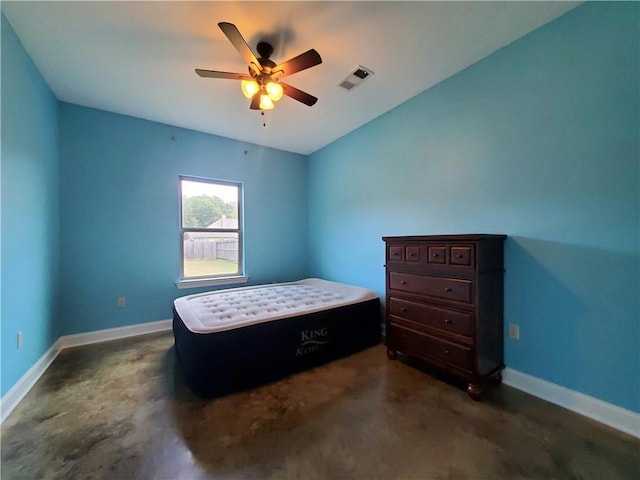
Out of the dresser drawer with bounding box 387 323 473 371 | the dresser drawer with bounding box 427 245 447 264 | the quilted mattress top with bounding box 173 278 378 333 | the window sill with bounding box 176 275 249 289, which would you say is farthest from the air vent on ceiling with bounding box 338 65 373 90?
the window sill with bounding box 176 275 249 289

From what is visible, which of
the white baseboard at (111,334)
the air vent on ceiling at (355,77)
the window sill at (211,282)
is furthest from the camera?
the window sill at (211,282)

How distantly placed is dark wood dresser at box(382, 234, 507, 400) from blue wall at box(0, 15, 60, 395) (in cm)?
302

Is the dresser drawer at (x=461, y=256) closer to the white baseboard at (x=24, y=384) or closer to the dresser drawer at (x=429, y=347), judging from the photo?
the dresser drawer at (x=429, y=347)

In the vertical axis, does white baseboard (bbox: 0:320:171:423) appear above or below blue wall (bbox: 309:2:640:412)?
below

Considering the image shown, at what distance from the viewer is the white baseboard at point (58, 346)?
68.2 inches

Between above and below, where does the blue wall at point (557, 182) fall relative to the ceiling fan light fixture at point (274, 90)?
below

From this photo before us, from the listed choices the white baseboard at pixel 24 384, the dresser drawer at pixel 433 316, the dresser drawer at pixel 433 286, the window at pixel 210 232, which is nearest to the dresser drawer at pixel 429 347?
the dresser drawer at pixel 433 316

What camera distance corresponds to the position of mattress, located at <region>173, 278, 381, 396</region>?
6.33 feet

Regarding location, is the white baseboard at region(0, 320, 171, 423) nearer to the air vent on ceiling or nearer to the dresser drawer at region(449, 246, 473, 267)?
the dresser drawer at region(449, 246, 473, 267)

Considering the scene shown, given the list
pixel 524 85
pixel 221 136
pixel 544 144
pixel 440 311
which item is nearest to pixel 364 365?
pixel 440 311

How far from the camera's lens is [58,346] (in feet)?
8.96

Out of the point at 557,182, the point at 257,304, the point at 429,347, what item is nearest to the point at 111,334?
the point at 257,304

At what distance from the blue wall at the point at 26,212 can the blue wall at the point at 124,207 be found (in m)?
0.20

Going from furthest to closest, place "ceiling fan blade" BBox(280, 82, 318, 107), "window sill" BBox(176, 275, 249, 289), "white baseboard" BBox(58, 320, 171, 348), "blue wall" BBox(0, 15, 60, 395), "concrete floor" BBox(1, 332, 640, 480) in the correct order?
1. "window sill" BBox(176, 275, 249, 289)
2. "white baseboard" BBox(58, 320, 171, 348)
3. "ceiling fan blade" BBox(280, 82, 318, 107)
4. "blue wall" BBox(0, 15, 60, 395)
5. "concrete floor" BBox(1, 332, 640, 480)
